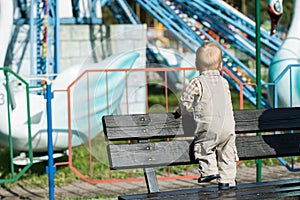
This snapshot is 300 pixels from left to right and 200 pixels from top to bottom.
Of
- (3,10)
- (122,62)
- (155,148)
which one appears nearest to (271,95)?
(122,62)

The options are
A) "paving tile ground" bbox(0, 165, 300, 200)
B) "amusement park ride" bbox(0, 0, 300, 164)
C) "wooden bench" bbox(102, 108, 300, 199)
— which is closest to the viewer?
"wooden bench" bbox(102, 108, 300, 199)

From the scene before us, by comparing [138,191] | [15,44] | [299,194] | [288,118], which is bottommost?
[138,191]

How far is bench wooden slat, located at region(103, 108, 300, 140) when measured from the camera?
4.49 metres

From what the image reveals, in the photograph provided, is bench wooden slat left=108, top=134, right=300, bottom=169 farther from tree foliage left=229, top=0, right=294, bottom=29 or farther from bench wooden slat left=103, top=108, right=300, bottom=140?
tree foliage left=229, top=0, right=294, bottom=29

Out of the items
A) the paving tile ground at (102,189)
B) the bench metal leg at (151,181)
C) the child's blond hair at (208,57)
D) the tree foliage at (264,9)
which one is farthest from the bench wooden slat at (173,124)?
the tree foliage at (264,9)

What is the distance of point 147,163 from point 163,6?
7774 mm

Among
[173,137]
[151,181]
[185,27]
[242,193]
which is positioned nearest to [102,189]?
[173,137]

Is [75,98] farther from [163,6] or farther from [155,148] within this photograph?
[163,6]

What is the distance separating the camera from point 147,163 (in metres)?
4.45

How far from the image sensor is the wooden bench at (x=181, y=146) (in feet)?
14.2

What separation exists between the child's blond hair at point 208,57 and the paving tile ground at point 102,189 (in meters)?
2.68

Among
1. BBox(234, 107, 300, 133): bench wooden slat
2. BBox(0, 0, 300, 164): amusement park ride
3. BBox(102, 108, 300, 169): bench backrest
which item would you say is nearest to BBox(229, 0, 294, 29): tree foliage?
BBox(0, 0, 300, 164): amusement park ride

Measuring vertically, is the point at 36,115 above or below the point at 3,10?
below

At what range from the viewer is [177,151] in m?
4.56
